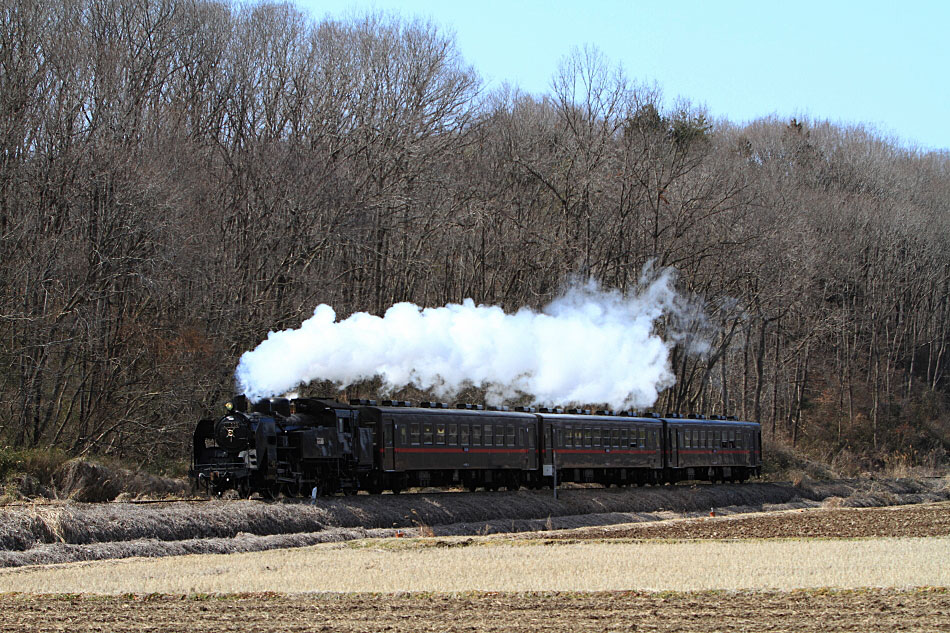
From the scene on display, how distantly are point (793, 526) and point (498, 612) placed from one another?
56.5ft

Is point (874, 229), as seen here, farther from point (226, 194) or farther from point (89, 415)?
point (89, 415)

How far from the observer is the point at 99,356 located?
105ft

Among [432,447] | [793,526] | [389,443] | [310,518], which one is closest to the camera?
[310,518]

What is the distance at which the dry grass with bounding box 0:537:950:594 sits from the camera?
52.0 ft

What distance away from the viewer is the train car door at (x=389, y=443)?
29031mm

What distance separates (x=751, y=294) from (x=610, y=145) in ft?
31.3

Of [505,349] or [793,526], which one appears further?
[505,349]

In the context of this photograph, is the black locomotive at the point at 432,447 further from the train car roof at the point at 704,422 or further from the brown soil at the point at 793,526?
the brown soil at the point at 793,526

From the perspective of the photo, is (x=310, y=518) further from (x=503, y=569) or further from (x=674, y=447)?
(x=674, y=447)

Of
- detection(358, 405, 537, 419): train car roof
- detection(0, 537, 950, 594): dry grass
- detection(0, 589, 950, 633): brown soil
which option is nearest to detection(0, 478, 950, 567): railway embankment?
detection(0, 537, 950, 594): dry grass

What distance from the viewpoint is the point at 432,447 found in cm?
3061

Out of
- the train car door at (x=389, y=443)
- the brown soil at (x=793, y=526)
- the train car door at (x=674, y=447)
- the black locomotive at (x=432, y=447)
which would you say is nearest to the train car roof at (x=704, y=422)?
the black locomotive at (x=432, y=447)

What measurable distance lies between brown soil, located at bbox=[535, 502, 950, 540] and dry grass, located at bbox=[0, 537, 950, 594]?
3.35 meters

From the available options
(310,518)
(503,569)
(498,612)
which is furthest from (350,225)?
(498,612)
